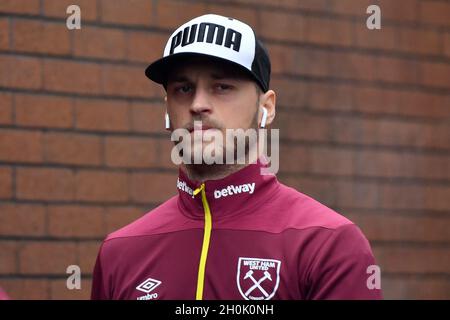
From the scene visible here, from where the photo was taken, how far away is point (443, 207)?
244 inches

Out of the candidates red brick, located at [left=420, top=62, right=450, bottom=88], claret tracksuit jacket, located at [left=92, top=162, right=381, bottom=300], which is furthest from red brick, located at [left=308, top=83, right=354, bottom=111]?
claret tracksuit jacket, located at [left=92, top=162, right=381, bottom=300]

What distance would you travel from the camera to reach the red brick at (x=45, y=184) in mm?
4914

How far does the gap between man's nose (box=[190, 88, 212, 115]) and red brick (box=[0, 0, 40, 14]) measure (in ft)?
5.75

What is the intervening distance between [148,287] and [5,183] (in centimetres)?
168

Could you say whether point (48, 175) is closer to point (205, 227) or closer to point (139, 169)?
point (139, 169)

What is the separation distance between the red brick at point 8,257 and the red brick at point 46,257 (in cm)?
3

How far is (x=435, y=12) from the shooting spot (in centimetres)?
623

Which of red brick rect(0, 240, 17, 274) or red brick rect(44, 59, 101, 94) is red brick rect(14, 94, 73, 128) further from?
red brick rect(0, 240, 17, 274)

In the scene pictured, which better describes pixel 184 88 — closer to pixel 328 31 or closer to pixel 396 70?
pixel 328 31

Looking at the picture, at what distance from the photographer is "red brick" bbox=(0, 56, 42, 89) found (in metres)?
4.89

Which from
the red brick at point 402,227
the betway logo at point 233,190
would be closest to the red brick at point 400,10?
the red brick at point 402,227

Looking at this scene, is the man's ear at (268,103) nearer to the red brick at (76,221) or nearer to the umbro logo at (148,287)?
the umbro logo at (148,287)

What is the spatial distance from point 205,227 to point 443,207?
120 inches

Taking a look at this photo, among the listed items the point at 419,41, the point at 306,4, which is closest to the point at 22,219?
the point at 306,4
